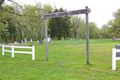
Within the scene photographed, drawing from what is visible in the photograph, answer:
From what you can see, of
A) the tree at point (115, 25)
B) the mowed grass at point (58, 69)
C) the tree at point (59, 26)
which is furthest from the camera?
the tree at point (59, 26)

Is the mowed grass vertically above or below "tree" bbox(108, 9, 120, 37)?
below

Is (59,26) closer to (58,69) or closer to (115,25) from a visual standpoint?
(115,25)

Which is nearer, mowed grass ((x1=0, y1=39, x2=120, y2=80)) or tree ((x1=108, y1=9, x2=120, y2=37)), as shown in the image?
mowed grass ((x1=0, y1=39, x2=120, y2=80))

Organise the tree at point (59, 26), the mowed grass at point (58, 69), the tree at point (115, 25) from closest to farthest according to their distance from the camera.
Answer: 1. the mowed grass at point (58, 69)
2. the tree at point (115, 25)
3. the tree at point (59, 26)

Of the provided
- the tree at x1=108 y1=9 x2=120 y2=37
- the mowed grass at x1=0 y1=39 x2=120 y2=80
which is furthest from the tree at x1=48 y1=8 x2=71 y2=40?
the mowed grass at x1=0 y1=39 x2=120 y2=80

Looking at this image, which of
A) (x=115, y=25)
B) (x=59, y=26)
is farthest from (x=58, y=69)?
(x=59, y=26)

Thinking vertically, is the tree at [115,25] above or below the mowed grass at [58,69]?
above

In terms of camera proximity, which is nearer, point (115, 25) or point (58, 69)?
point (58, 69)

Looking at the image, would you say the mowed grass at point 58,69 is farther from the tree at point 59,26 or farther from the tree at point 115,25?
the tree at point 59,26

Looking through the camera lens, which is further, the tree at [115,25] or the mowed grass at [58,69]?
the tree at [115,25]

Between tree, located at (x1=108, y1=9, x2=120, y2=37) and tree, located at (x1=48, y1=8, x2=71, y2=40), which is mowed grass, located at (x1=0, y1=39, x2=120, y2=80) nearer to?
tree, located at (x1=108, y1=9, x2=120, y2=37)

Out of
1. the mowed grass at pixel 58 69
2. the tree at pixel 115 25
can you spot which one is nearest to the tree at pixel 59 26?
the tree at pixel 115 25

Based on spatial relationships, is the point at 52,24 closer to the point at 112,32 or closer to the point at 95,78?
the point at 112,32

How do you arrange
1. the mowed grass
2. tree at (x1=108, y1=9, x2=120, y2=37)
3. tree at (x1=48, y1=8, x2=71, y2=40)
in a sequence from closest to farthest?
the mowed grass
tree at (x1=108, y1=9, x2=120, y2=37)
tree at (x1=48, y1=8, x2=71, y2=40)
